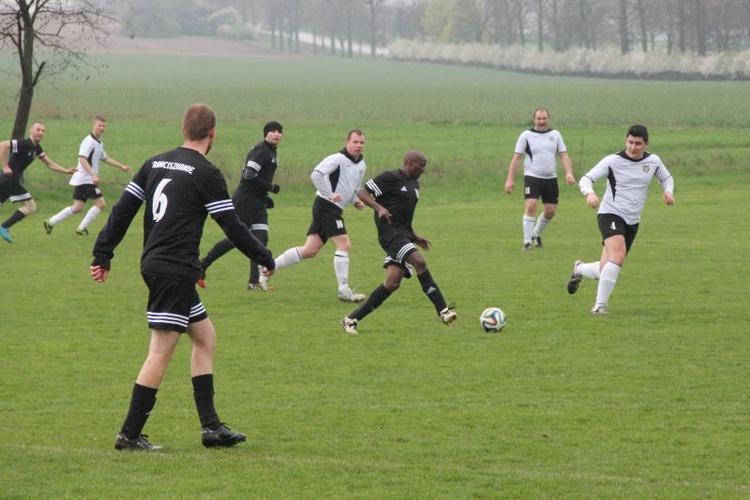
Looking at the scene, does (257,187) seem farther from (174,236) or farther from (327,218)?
(174,236)

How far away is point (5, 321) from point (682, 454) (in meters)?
8.17

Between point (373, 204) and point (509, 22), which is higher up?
point (509, 22)

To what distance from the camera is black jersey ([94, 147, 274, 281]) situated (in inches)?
293

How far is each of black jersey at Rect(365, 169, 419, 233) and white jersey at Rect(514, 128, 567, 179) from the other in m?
7.45

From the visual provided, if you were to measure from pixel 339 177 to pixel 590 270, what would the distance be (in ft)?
10.4

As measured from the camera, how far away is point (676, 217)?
Result: 79.5 ft

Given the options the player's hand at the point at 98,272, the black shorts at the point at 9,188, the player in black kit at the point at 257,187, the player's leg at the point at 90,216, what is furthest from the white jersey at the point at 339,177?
the player's leg at the point at 90,216

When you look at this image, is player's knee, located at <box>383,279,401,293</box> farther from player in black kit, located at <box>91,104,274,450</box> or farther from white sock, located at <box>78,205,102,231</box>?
white sock, located at <box>78,205,102,231</box>

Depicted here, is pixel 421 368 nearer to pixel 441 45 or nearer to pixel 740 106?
pixel 740 106

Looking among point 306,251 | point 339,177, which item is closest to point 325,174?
Answer: point 339,177

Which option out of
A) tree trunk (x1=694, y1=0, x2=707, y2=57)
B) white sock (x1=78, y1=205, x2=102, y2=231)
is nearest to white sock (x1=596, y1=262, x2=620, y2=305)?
white sock (x1=78, y1=205, x2=102, y2=231)

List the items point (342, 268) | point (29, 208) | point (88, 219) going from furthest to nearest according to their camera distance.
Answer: point (88, 219) < point (29, 208) < point (342, 268)

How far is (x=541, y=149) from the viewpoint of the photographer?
64.0ft

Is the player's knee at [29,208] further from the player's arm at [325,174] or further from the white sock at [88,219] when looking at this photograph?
the player's arm at [325,174]
